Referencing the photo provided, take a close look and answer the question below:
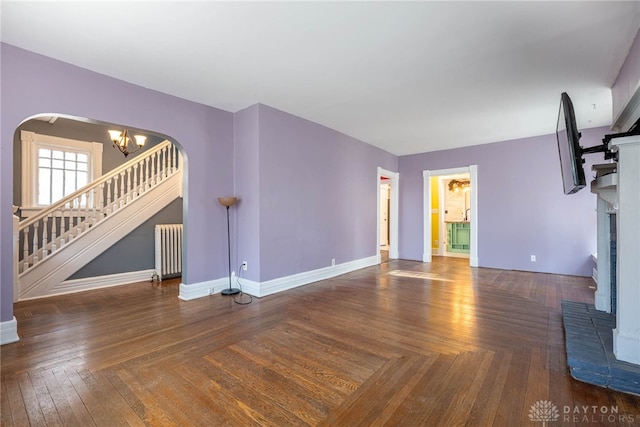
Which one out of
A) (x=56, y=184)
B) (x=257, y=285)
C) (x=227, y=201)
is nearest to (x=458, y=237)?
(x=257, y=285)

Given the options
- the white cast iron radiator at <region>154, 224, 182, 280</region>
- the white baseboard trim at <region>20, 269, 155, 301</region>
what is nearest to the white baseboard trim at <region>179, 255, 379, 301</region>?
the white cast iron radiator at <region>154, 224, 182, 280</region>

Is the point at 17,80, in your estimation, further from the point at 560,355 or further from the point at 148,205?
the point at 560,355

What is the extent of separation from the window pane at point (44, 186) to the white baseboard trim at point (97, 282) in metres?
2.34

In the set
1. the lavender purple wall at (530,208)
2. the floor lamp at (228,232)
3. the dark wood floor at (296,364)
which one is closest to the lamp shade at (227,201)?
the floor lamp at (228,232)

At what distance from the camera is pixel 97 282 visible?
4203 millimetres

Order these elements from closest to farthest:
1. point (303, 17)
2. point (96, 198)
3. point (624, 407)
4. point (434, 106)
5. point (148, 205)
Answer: point (624, 407)
point (303, 17)
point (434, 106)
point (96, 198)
point (148, 205)

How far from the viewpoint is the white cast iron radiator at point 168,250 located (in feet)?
15.3

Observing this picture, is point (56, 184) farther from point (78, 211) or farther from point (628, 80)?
point (628, 80)

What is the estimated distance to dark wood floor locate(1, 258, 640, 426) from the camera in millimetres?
1539

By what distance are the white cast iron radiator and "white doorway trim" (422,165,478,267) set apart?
5.08 metres

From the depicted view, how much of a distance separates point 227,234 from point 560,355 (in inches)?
147

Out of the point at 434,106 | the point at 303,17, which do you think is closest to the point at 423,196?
the point at 434,106

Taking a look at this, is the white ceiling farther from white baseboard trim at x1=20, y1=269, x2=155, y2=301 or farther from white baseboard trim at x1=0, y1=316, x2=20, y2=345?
white baseboard trim at x1=20, y1=269, x2=155, y2=301

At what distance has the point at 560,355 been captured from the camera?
7.06 feet
